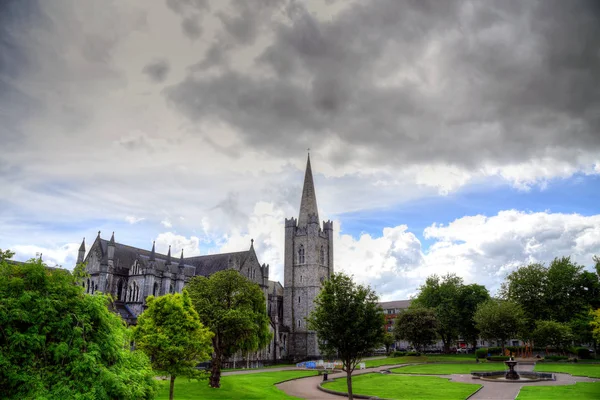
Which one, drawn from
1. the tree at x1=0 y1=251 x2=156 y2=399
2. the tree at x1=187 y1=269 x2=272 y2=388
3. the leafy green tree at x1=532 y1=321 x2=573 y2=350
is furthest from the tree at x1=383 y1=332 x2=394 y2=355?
the leafy green tree at x1=532 y1=321 x2=573 y2=350

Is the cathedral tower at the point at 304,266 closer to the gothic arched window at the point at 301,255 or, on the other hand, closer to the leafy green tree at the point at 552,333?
the gothic arched window at the point at 301,255

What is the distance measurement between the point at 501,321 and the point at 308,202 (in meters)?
41.3

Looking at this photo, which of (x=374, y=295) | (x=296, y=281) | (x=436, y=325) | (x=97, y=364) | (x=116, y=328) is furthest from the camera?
(x=296, y=281)

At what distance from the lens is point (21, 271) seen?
12.4 metres

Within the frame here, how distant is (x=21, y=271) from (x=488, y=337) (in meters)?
73.4

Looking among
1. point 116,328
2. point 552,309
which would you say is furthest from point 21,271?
point 552,309

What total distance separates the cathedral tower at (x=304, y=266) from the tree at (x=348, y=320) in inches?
2002

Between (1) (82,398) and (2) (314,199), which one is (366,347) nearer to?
(1) (82,398)

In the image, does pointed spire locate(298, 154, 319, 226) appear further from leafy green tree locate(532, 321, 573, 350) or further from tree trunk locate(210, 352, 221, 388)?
tree trunk locate(210, 352, 221, 388)

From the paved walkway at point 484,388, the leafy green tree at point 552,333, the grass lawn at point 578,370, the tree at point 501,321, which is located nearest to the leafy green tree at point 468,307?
the tree at point 501,321

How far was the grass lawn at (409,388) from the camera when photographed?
3212cm

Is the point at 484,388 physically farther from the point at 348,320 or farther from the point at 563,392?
the point at 348,320

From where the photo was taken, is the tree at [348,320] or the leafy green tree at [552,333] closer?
the tree at [348,320]

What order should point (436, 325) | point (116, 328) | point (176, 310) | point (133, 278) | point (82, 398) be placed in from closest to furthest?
point (82, 398) < point (116, 328) < point (176, 310) < point (133, 278) < point (436, 325)
